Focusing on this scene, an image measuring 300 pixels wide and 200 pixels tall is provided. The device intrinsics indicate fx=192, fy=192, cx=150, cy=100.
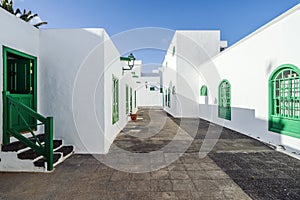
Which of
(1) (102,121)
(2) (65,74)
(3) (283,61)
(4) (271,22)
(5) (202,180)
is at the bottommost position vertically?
(5) (202,180)

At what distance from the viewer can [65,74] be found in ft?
15.1

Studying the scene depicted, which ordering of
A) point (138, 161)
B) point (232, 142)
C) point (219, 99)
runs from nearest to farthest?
point (138, 161)
point (232, 142)
point (219, 99)

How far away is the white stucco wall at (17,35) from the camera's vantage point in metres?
3.71

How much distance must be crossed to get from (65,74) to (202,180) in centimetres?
376

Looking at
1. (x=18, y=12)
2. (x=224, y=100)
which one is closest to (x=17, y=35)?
(x=224, y=100)

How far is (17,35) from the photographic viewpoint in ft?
13.3

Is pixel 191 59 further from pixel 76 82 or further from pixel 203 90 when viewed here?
pixel 76 82

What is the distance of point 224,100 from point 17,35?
8083 millimetres

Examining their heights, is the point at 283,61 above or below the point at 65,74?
above

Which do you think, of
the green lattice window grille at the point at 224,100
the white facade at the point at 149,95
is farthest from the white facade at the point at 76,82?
the white facade at the point at 149,95

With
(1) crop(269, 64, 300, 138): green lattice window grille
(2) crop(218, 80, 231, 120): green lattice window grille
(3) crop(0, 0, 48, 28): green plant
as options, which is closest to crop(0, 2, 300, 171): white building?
(1) crop(269, 64, 300, 138): green lattice window grille

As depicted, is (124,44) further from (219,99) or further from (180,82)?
(180,82)

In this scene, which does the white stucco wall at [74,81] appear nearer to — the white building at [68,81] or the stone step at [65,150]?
the white building at [68,81]

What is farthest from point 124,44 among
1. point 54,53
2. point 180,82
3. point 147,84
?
point 147,84
